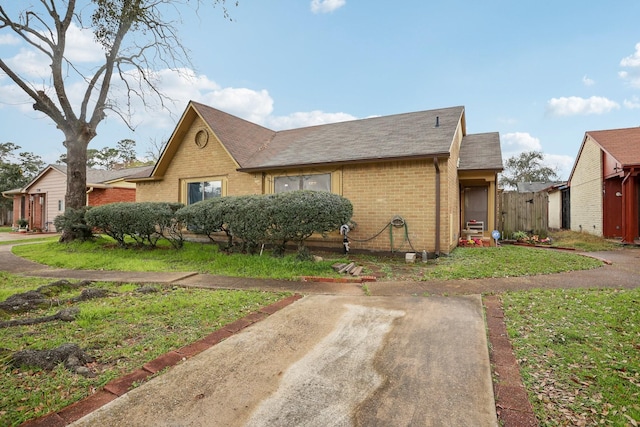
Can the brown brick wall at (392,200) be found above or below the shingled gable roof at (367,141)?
below

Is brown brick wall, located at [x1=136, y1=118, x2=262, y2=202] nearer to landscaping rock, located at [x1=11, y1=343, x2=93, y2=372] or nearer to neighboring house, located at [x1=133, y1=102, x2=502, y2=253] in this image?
neighboring house, located at [x1=133, y1=102, x2=502, y2=253]

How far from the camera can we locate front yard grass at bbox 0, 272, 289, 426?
2.59m

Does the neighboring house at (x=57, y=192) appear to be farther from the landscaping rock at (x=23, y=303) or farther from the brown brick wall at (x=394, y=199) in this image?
→ the landscaping rock at (x=23, y=303)

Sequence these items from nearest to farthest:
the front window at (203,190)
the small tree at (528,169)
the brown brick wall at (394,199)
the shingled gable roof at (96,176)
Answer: the brown brick wall at (394,199) → the front window at (203,190) → the shingled gable roof at (96,176) → the small tree at (528,169)

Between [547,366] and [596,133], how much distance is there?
55.8ft

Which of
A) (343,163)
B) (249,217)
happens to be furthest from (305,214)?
(343,163)

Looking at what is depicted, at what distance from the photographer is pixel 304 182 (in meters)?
11.2

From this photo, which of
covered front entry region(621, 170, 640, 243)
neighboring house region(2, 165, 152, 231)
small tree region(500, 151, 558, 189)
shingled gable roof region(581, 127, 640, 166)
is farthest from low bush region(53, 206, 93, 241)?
small tree region(500, 151, 558, 189)

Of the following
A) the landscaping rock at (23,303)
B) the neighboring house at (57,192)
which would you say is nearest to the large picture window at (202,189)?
the landscaping rock at (23,303)

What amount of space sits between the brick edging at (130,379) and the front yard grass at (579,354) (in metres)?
3.05

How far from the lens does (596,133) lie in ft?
49.5

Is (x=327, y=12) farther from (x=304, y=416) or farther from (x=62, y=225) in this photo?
(x=304, y=416)

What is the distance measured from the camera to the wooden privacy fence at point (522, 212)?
551 inches

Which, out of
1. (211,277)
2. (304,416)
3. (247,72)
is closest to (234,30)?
(247,72)
